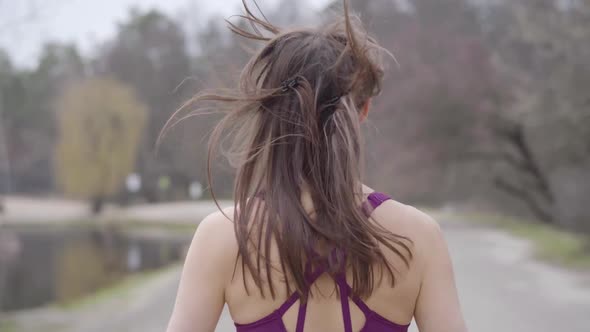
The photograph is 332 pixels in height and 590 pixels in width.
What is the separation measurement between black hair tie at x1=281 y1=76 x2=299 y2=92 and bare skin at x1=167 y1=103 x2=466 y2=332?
256 millimetres

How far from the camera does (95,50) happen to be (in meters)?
56.9

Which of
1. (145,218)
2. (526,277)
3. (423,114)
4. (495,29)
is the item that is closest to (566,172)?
(423,114)

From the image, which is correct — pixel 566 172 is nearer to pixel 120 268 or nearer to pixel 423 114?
pixel 423 114

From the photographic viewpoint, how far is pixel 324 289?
1.69 meters

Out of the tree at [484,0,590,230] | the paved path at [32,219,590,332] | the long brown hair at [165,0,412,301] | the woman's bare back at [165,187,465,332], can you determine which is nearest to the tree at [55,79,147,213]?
the tree at [484,0,590,230]

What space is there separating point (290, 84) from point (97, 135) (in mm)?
44539

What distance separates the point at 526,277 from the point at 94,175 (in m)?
37.2

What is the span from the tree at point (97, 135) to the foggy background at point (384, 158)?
11cm

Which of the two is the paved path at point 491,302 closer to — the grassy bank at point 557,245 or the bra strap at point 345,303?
the grassy bank at point 557,245

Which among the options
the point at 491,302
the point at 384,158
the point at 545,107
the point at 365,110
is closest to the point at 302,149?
the point at 365,110

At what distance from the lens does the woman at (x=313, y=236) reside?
5.44 ft

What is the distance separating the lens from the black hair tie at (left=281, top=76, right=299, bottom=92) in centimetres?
174

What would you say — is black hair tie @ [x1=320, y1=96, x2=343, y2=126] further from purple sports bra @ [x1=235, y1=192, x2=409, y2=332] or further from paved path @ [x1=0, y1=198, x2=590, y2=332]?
paved path @ [x1=0, y1=198, x2=590, y2=332]

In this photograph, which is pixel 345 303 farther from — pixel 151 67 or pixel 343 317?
pixel 151 67
